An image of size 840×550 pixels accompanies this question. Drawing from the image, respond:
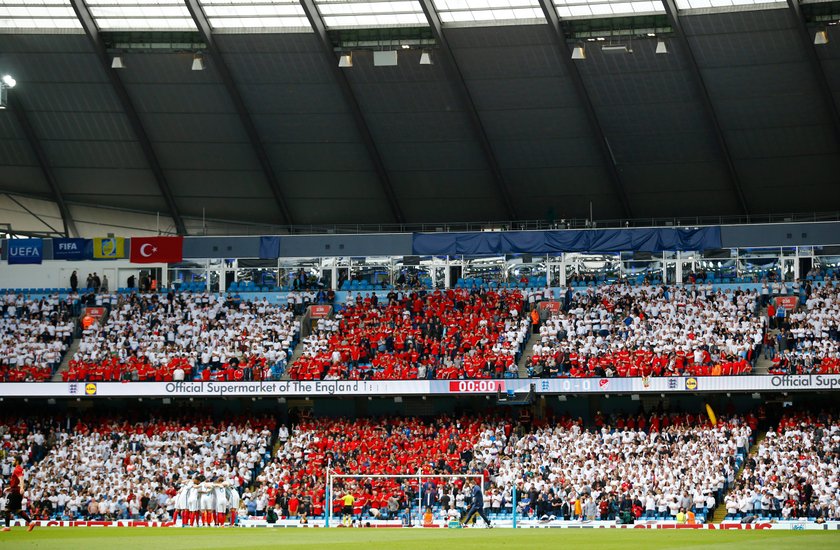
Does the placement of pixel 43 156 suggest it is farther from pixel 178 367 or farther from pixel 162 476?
pixel 162 476

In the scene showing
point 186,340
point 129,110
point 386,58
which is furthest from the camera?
point 129,110

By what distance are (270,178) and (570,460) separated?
23234 millimetres

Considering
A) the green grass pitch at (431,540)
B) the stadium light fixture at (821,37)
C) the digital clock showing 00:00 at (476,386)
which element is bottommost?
the green grass pitch at (431,540)

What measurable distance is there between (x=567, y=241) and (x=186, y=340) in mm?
18124

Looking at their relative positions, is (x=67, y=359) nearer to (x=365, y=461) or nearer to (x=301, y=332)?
(x=301, y=332)

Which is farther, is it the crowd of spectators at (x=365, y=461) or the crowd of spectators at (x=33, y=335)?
the crowd of spectators at (x=33, y=335)

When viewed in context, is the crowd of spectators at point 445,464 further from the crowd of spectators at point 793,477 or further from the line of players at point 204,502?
the line of players at point 204,502

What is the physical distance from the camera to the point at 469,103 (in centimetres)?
5447

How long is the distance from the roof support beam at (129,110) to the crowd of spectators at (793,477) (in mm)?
31910

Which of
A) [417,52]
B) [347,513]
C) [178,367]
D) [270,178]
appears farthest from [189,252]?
[347,513]

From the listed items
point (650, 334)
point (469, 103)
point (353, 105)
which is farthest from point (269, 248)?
point (650, 334)

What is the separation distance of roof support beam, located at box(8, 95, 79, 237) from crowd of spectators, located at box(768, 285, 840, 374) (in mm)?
35606

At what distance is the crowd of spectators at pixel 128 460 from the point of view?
44.7 metres

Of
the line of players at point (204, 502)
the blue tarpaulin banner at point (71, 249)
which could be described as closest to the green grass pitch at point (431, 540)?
the line of players at point (204, 502)
